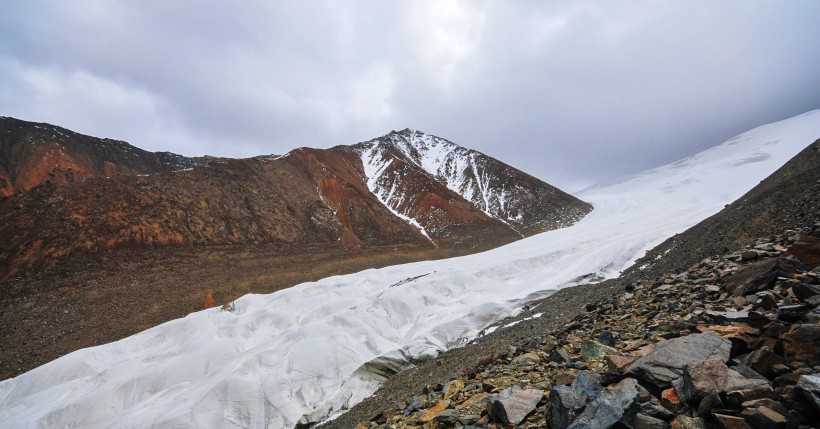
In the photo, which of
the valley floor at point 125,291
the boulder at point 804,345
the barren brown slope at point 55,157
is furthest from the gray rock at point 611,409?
the barren brown slope at point 55,157

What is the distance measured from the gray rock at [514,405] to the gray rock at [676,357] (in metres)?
1.17

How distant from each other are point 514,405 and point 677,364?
1815 mm

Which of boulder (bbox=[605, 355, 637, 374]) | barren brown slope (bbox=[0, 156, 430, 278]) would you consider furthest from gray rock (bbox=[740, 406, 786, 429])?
barren brown slope (bbox=[0, 156, 430, 278])

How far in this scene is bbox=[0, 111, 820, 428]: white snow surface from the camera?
11883 millimetres

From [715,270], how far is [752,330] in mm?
4736

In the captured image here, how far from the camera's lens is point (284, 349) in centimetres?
Answer: 1448

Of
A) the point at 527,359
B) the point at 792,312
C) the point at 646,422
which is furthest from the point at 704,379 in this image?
the point at 527,359

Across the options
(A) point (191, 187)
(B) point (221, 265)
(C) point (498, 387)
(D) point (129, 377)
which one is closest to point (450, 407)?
(C) point (498, 387)

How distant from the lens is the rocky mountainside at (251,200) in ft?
88.9

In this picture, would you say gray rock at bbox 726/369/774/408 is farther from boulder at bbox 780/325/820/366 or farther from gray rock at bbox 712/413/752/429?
boulder at bbox 780/325/820/366

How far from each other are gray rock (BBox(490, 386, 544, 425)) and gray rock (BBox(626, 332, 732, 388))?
1167 mm

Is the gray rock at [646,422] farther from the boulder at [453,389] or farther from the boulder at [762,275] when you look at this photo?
the boulder at [762,275]

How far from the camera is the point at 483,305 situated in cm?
1762

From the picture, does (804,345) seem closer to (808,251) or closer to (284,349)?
(808,251)
